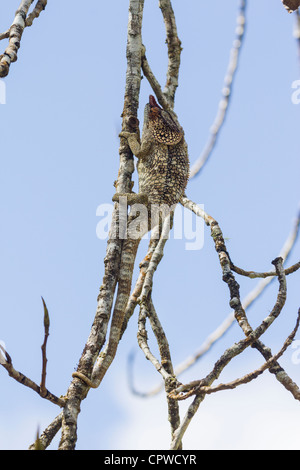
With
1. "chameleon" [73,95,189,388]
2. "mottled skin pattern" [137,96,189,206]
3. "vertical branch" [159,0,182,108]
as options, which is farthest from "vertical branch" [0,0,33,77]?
"vertical branch" [159,0,182,108]

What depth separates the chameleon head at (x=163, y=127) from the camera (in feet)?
26.0

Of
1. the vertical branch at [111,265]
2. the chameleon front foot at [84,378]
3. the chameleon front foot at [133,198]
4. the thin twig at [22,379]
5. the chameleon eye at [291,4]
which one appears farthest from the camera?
the chameleon eye at [291,4]

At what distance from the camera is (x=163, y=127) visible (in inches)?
317

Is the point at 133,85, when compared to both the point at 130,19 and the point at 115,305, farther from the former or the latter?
the point at 115,305

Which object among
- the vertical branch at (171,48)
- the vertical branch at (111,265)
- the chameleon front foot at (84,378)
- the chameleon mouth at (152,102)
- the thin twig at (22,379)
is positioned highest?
the vertical branch at (171,48)

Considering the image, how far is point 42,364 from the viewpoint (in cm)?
439

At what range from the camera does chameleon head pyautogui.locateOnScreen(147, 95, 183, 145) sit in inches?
313

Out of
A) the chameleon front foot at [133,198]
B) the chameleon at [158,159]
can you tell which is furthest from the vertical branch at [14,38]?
the chameleon front foot at [133,198]

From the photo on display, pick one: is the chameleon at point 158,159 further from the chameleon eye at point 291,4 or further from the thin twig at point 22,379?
the thin twig at point 22,379

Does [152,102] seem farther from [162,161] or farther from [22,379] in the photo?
[22,379]
